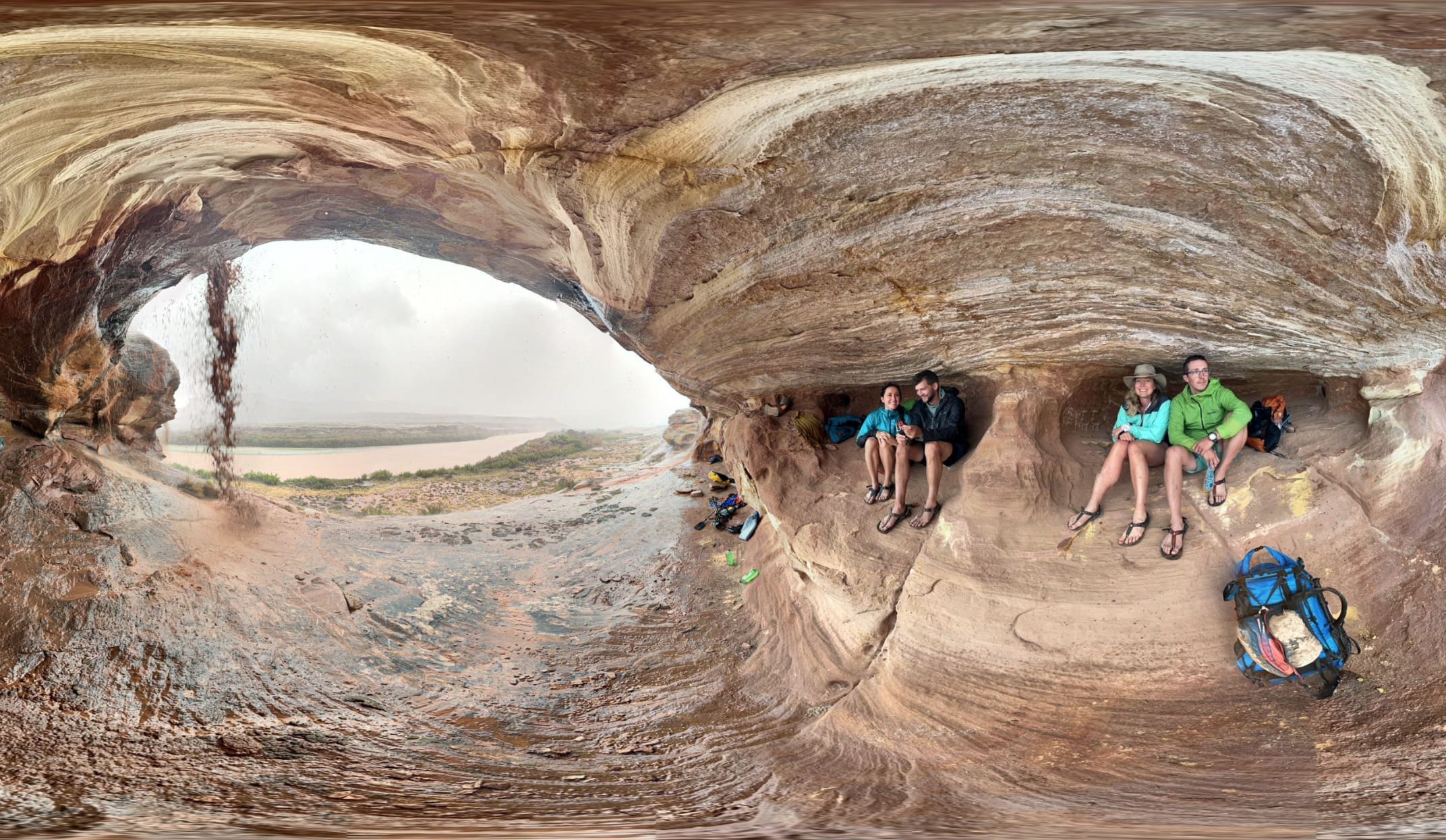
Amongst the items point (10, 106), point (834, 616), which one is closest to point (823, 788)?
point (834, 616)

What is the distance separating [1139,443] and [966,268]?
1.85 metres

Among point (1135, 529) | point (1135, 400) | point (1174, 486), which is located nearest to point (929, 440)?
point (1135, 400)

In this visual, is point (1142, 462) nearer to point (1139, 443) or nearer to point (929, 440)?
point (1139, 443)

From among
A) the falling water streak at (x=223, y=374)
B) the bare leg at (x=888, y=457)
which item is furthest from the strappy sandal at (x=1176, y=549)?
the falling water streak at (x=223, y=374)

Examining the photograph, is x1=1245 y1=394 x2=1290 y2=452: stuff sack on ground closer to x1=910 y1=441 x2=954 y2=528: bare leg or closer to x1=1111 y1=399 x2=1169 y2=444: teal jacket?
x1=1111 y1=399 x2=1169 y2=444: teal jacket

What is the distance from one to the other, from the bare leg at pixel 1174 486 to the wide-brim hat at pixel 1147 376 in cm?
54

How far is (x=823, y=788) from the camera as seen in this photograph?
5090mm

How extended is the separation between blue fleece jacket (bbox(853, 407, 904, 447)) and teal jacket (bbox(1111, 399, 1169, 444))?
71.7 inches

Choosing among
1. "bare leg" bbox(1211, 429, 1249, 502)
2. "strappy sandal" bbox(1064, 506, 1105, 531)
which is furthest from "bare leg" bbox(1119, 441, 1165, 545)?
"bare leg" bbox(1211, 429, 1249, 502)

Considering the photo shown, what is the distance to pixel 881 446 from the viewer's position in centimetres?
639

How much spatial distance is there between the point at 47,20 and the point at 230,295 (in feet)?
32.2

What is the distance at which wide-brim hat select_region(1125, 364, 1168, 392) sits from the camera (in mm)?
5094

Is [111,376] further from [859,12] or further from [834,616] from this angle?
[859,12]

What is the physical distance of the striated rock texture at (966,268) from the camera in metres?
3.27
